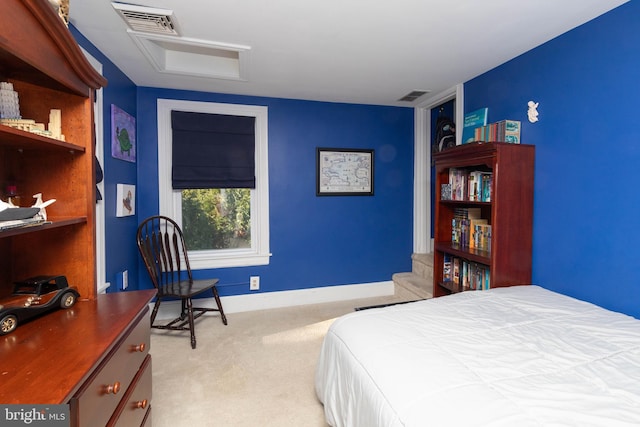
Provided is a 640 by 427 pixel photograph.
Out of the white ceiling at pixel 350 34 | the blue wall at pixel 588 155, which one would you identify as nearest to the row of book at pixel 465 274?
the blue wall at pixel 588 155

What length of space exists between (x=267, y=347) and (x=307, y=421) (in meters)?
0.90

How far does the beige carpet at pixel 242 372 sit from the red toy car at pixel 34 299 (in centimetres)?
96

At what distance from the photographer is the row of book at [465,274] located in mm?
2496

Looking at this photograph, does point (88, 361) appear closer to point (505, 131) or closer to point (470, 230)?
point (470, 230)

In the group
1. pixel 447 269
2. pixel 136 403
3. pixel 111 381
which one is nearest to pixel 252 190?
pixel 447 269

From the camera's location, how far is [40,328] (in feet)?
3.61

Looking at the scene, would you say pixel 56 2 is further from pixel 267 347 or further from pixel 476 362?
pixel 267 347

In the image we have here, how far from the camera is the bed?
37.4 inches

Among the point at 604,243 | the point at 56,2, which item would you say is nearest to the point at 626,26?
the point at 604,243

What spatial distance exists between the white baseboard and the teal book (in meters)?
1.87

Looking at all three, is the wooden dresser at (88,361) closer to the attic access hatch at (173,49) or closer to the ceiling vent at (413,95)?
the attic access hatch at (173,49)
